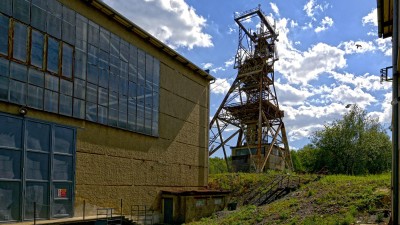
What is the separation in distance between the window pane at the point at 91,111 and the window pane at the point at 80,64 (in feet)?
4.61

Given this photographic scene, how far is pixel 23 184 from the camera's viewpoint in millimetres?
15281

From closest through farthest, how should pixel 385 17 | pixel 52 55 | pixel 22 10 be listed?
pixel 22 10 → pixel 385 17 → pixel 52 55

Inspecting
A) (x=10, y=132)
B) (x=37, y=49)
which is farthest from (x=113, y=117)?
(x=10, y=132)

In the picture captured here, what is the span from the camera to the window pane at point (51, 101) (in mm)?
16531

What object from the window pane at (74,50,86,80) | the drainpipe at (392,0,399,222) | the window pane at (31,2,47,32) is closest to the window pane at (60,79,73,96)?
the window pane at (74,50,86,80)

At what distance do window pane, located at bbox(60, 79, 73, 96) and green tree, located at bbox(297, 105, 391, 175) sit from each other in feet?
108

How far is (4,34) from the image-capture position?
1491 cm

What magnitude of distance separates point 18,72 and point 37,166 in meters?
4.02

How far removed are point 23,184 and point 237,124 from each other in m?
35.7

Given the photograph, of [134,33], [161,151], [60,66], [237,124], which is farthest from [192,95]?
[237,124]

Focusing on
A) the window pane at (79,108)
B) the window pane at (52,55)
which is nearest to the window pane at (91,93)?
the window pane at (79,108)

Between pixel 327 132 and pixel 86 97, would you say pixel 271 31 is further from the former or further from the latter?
pixel 86 97

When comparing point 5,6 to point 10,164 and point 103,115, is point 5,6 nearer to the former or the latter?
point 10,164

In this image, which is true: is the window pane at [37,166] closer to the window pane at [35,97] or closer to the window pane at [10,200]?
the window pane at [10,200]
